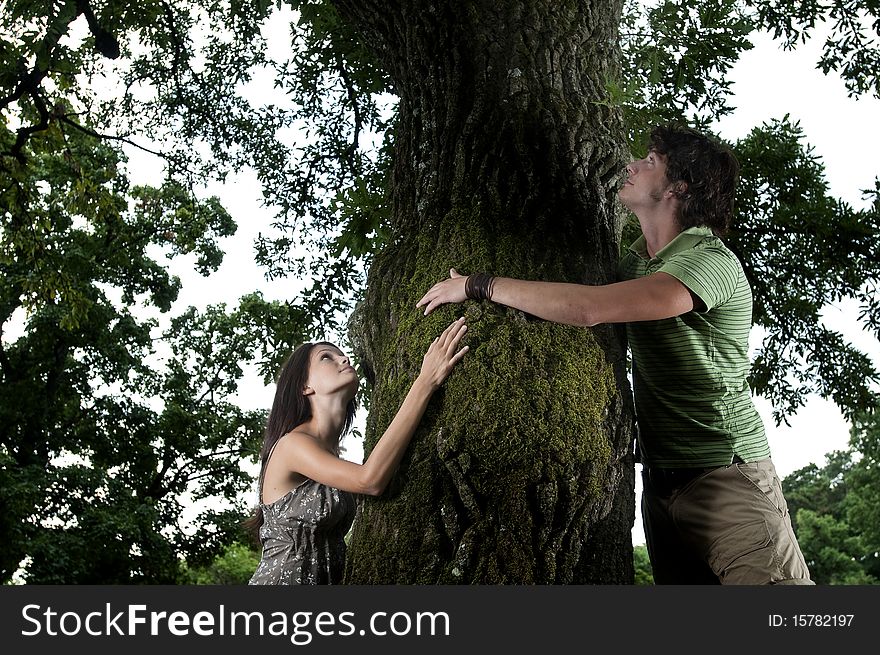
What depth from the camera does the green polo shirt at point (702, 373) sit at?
300cm

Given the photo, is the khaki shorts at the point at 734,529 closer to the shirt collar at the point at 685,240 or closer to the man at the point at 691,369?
the man at the point at 691,369

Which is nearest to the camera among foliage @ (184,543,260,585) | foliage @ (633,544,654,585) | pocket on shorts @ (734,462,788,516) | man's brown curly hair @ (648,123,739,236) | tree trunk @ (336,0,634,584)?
tree trunk @ (336,0,634,584)

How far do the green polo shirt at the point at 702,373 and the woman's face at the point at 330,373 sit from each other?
1.11 m

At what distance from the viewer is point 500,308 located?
2.93m

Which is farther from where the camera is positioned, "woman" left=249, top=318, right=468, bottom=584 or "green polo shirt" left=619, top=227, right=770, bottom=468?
"woman" left=249, top=318, right=468, bottom=584

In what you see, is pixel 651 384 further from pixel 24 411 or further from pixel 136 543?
pixel 24 411

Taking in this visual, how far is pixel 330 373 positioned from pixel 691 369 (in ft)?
4.46

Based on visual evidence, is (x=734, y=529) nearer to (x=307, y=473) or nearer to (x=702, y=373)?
(x=702, y=373)

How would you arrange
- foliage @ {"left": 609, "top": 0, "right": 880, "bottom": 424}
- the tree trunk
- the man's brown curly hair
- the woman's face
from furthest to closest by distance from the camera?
foliage @ {"left": 609, "top": 0, "right": 880, "bottom": 424} < the woman's face < the man's brown curly hair < the tree trunk

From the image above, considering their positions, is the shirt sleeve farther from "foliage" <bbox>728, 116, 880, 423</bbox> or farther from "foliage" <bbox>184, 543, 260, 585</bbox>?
"foliage" <bbox>184, 543, 260, 585</bbox>

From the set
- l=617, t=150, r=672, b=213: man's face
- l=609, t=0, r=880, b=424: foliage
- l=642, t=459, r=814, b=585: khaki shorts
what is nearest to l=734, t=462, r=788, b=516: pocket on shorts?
l=642, t=459, r=814, b=585: khaki shorts

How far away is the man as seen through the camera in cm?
286

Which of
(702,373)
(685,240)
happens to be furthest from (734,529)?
(685,240)

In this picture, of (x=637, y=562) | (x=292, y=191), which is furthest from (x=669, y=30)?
(x=637, y=562)
